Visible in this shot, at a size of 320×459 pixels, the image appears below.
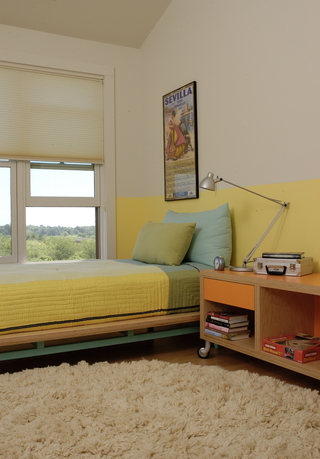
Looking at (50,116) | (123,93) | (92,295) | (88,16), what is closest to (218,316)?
(92,295)

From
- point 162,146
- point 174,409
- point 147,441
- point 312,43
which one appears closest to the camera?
point 147,441

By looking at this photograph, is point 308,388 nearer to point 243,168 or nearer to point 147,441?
point 147,441

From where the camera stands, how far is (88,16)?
12.2 feet

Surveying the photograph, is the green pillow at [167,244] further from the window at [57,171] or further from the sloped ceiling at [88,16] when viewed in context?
the sloped ceiling at [88,16]

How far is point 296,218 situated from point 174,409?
1340 mm

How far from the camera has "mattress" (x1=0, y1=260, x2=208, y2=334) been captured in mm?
2084

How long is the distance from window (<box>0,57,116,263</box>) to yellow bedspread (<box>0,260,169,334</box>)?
1.69m

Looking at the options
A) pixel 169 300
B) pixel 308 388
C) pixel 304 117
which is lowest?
pixel 308 388

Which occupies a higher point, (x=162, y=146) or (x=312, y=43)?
(x=312, y=43)

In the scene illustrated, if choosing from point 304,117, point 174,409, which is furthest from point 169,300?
point 304,117

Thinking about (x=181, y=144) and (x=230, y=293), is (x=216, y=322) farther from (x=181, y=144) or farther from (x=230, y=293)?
(x=181, y=144)

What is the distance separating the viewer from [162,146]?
3.88 meters

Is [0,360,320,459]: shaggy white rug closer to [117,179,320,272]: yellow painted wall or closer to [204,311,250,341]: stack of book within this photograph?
[204,311,250,341]: stack of book

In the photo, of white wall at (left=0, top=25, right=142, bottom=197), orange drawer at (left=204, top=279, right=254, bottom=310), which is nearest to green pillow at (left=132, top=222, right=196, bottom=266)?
orange drawer at (left=204, top=279, right=254, bottom=310)
